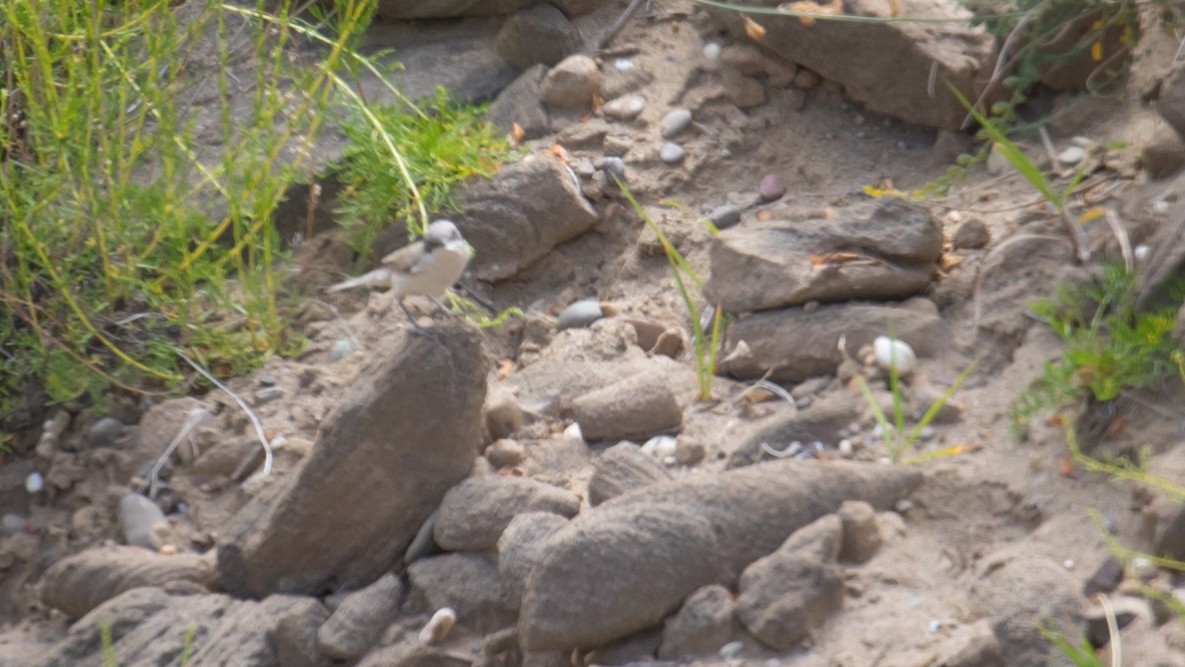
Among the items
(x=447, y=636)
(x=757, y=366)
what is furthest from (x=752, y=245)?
(x=447, y=636)

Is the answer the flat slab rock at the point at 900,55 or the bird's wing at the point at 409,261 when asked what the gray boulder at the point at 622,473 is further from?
the flat slab rock at the point at 900,55

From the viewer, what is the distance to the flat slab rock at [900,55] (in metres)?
4.61

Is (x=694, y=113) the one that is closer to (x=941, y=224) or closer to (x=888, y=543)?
(x=941, y=224)

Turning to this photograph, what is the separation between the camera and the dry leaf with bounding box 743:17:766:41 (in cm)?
503

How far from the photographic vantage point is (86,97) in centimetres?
410

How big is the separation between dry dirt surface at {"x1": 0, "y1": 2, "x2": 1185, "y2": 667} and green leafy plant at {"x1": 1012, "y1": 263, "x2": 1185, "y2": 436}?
83 millimetres

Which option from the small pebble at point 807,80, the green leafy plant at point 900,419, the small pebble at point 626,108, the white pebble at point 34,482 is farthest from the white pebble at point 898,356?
the white pebble at point 34,482

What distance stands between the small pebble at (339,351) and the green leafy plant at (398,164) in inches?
15.5

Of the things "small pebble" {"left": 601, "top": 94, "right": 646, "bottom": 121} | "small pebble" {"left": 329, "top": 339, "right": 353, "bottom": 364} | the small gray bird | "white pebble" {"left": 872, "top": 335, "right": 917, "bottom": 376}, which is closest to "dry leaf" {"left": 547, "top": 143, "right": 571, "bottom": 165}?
"small pebble" {"left": 601, "top": 94, "right": 646, "bottom": 121}

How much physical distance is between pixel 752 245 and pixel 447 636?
150 centimetres

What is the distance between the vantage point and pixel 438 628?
3480 millimetres

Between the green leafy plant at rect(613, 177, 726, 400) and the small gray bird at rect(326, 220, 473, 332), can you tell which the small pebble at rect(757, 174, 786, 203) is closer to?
the green leafy plant at rect(613, 177, 726, 400)

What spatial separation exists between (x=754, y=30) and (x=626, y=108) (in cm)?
58

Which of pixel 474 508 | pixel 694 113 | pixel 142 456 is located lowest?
pixel 142 456
